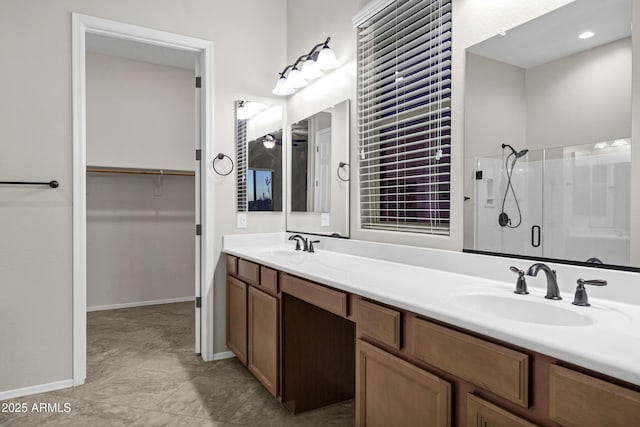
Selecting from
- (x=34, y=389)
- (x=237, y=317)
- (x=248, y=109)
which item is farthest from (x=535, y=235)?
(x=34, y=389)

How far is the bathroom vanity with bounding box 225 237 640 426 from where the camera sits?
839mm

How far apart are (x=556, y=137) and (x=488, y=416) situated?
3.15ft

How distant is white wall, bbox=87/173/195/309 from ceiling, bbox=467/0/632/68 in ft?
13.0

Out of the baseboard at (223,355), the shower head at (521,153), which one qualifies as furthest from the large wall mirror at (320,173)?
the shower head at (521,153)

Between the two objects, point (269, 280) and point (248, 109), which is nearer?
point (269, 280)

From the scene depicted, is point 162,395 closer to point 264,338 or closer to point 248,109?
point 264,338

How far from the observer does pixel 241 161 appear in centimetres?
310

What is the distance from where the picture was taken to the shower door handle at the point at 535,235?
1.48 metres

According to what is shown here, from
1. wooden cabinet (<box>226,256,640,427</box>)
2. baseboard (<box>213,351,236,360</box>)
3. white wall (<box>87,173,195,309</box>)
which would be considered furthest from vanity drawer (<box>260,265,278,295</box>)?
white wall (<box>87,173,195,309</box>)

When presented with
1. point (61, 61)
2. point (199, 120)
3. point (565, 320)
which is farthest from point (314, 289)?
point (61, 61)

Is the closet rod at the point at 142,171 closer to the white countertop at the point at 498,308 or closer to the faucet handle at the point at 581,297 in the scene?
the white countertop at the point at 498,308

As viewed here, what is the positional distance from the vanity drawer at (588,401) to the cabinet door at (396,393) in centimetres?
32

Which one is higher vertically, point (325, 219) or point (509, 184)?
point (509, 184)

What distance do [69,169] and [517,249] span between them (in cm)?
260
